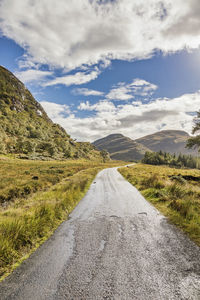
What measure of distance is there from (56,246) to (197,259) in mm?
4349

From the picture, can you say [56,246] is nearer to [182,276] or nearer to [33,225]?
[33,225]

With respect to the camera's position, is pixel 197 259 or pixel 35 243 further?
pixel 35 243

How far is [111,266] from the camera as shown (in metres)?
3.79

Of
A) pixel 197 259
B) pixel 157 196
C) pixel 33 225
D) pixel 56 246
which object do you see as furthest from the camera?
pixel 157 196

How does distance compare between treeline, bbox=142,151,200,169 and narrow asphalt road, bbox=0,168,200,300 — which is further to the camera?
treeline, bbox=142,151,200,169

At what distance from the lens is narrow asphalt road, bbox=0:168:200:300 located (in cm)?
302

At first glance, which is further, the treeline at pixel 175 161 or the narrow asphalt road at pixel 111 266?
the treeline at pixel 175 161

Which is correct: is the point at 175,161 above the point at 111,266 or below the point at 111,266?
above

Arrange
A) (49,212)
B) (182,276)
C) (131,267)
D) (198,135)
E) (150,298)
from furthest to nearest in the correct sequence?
(198,135) < (49,212) < (131,267) < (182,276) < (150,298)

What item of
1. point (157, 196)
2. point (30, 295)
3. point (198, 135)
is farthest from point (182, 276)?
point (198, 135)

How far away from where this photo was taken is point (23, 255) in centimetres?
431

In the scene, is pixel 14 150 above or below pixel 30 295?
above

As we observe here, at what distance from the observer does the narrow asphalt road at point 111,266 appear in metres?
3.02

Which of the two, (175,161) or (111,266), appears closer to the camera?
(111,266)
